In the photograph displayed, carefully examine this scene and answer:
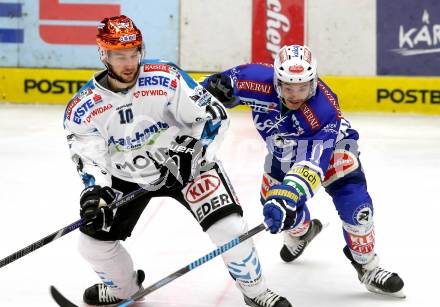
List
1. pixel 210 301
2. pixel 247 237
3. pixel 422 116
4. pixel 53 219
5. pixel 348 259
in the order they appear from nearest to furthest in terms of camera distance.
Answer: pixel 247 237
pixel 210 301
pixel 348 259
pixel 53 219
pixel 422 116

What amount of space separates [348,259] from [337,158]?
2.15 ft

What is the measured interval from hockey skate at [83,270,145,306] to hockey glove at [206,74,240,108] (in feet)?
2.81

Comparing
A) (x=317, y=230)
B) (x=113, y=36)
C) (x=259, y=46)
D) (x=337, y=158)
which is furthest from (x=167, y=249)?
(x=259, y=46)

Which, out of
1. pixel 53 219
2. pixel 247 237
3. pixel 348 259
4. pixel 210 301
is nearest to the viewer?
pixel 247 237

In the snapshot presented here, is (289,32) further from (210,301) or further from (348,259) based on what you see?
(210,301)

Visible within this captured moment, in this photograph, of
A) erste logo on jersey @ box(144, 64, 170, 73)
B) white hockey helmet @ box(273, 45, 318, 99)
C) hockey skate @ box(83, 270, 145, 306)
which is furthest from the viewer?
hockey skate @ box(83, 270, 145, 306)

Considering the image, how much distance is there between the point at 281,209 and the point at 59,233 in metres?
0.84

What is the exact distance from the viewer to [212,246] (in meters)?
4.80

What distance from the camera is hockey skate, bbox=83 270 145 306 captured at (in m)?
3.96

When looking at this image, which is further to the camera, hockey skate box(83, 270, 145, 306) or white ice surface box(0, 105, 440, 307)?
white ice surface box(0, 105, 440, 307)

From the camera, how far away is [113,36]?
11.8ft

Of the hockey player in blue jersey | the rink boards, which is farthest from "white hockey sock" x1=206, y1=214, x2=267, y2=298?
the rink boards

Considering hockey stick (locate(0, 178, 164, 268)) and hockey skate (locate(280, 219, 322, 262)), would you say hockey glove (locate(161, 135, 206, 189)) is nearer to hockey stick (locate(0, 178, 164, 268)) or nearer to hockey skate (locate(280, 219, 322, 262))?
hockey stick (locate(0, 178, 164, 268))

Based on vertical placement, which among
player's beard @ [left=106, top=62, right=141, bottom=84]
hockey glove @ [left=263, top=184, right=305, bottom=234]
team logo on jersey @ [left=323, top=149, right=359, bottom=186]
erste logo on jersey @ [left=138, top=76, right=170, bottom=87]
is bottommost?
hockey glove @ [left=263, top=184, right=305, bottom=234]
